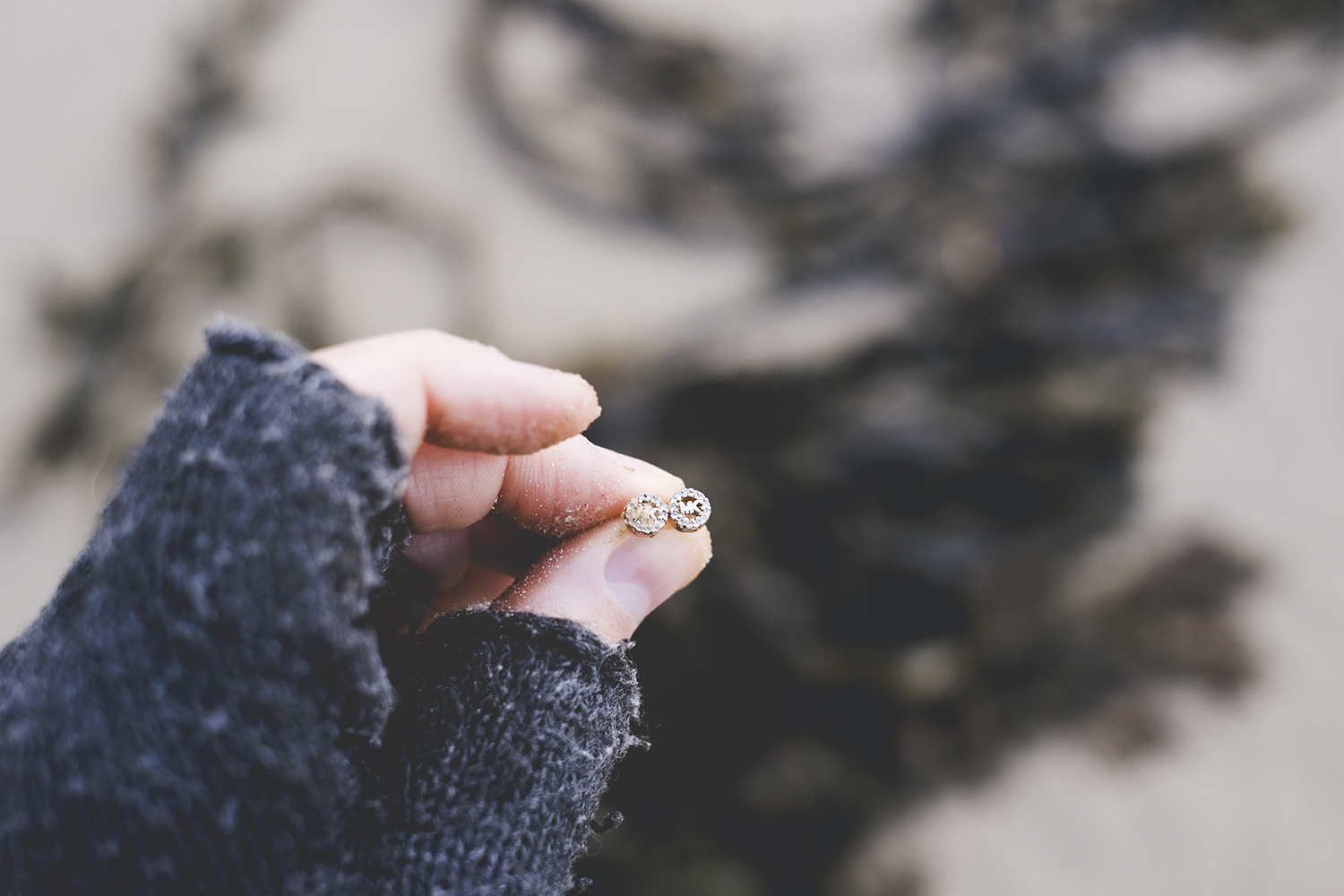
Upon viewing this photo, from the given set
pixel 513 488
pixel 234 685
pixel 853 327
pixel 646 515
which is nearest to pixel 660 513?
pixel 646 515

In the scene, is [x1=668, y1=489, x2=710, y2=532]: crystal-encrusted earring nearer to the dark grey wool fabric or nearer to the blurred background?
the dark grey wool fabric

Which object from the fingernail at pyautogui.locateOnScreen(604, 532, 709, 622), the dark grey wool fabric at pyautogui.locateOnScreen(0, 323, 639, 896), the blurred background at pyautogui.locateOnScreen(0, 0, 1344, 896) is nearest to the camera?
the dark grey wool fabric at pyautogui.locateOnScreen(0, 323, 639, 896)

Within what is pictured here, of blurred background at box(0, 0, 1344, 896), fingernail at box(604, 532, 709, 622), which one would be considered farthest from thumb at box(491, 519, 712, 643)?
blurred background at box(0, 0, 1344, 896)

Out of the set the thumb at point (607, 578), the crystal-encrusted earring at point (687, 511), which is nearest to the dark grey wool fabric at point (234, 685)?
the thumb at point (607, 578)

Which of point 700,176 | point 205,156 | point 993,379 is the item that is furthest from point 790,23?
point 205,156

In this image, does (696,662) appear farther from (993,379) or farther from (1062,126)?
(1062,126)
